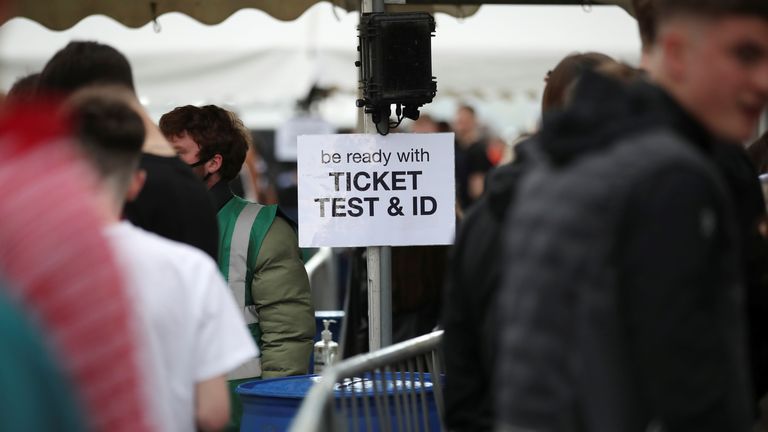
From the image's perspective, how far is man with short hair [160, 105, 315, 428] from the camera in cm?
604

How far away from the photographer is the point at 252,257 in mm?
6070

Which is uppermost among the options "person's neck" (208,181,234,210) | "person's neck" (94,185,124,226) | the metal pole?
"person's neck" (208,181,234,210)

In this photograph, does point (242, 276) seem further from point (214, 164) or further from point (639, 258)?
point (639, 258)

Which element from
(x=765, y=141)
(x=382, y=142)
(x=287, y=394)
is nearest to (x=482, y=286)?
(x=287, y=394)

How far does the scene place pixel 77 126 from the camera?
331 centimetres

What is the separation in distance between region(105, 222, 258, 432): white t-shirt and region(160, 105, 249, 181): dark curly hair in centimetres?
270

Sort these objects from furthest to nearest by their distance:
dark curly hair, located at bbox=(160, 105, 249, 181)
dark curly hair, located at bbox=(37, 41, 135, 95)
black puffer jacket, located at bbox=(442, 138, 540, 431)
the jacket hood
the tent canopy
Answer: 1. the tent canopy
2. dark curly hair, located at bbox=(160, 105, 249, 181)
3. dark curly hair, located at bbox=(37, 41, 135, 95)
4. black puffer jacket, located at bbox=(442, 138, 540, 431)
5. the jacket hood

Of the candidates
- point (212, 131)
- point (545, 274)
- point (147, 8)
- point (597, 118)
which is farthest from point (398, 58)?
point (545, 274)

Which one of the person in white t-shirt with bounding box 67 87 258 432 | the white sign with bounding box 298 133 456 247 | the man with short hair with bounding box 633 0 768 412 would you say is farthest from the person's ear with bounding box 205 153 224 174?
the man with short hair with bounding box 633 0 768 412

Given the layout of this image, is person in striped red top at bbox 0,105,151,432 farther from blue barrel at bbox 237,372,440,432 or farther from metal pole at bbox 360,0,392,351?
metal pole at bbox 360,0,392,351

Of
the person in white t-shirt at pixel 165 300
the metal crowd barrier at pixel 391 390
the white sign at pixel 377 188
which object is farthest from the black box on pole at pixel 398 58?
the person in white t-shirt at pixel 165 300

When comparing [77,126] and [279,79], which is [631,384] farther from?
[279,79]

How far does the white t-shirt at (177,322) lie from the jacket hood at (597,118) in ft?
3.30

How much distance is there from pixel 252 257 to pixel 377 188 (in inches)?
32.6
